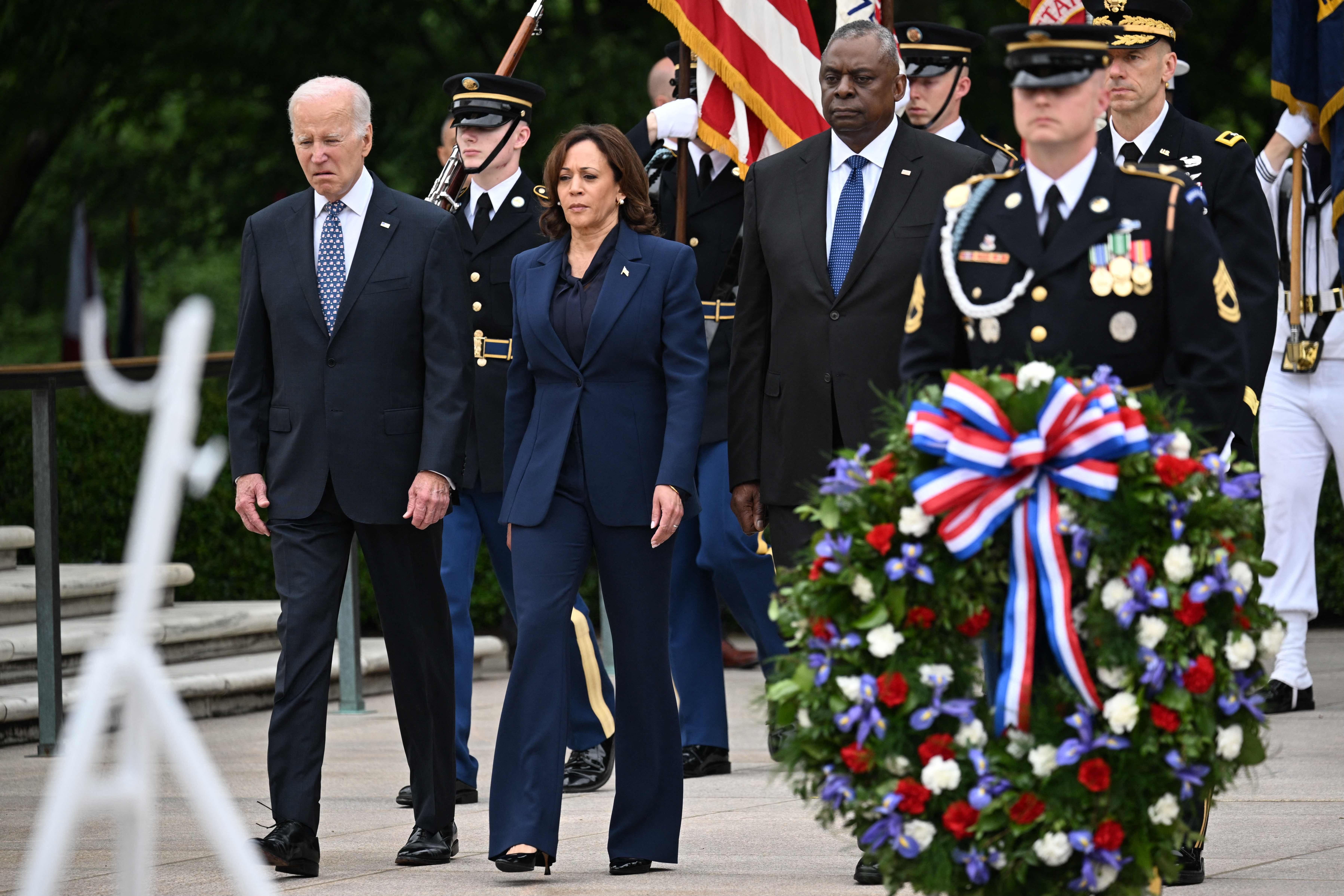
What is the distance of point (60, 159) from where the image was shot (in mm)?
17125

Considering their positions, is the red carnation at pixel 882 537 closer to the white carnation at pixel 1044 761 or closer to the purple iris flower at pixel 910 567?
the purple iris flower at pixel 910 567

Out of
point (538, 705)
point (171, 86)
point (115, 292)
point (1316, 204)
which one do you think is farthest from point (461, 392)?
point (115, 292)

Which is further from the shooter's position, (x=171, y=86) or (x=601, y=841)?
(x=171, y=86)

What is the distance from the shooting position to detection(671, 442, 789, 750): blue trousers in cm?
789

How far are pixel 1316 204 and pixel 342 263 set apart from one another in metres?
4.46

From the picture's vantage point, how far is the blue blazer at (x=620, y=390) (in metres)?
5.95

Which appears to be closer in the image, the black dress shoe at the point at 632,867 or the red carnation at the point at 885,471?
the red carnation at the point at 885,471

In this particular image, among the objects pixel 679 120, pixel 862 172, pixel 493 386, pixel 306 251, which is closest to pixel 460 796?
pixel 493 386

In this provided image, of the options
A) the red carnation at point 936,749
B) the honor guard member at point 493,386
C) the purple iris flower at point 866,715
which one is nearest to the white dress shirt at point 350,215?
the honor guard member at point 493,386

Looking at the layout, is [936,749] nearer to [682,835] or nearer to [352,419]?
[682,835]

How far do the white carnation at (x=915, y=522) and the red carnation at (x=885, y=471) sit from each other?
0.11 meters

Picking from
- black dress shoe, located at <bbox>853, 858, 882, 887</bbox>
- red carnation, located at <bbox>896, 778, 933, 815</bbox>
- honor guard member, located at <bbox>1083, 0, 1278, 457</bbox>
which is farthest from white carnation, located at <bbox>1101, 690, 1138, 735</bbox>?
black dress shoe, located at <bbox>853, 858, 882, 887</bbox>

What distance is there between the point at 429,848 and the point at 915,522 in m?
2.53

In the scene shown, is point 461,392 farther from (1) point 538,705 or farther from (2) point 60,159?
(2) point 60,159
